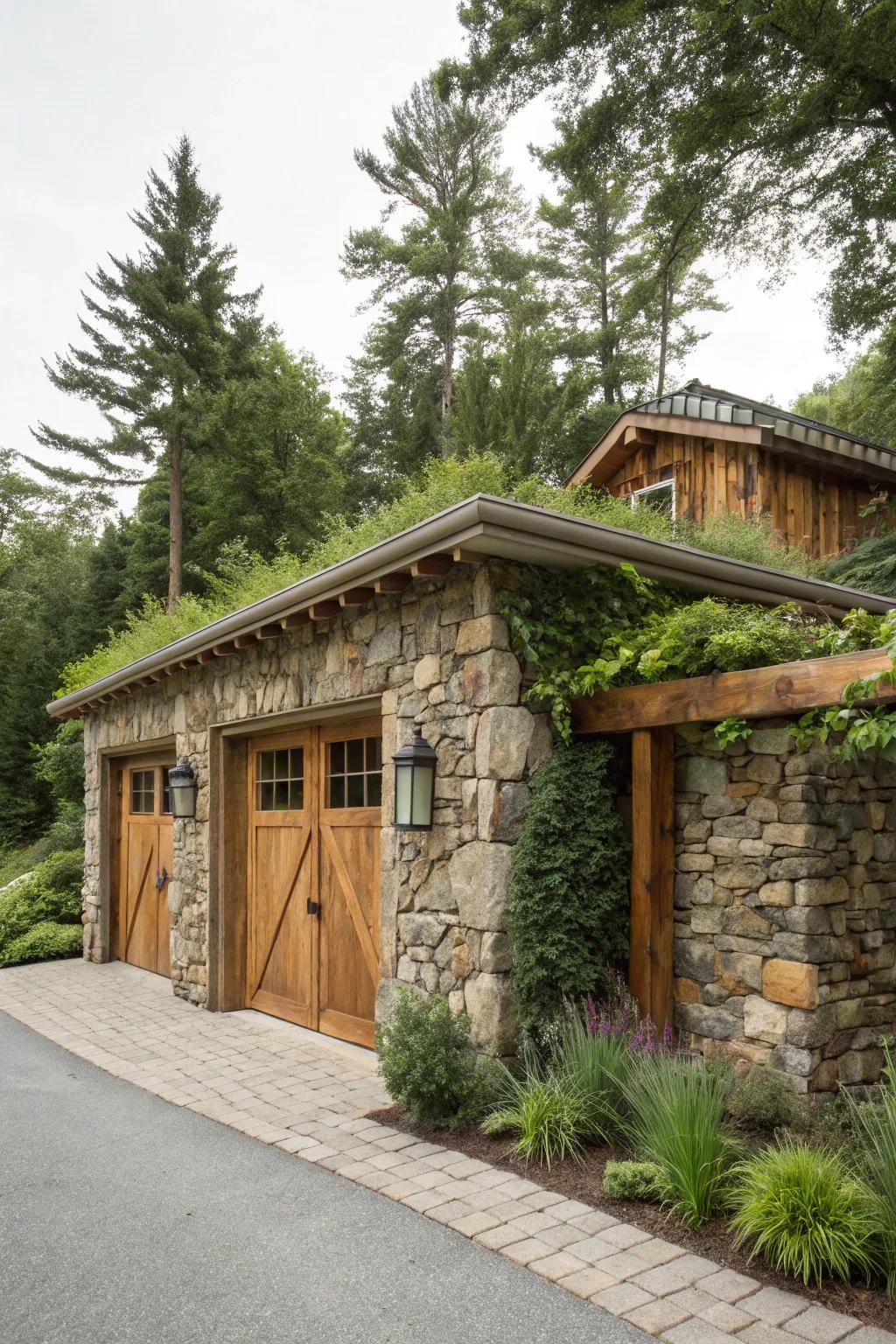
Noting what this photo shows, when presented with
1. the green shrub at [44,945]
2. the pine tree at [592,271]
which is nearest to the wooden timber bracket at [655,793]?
the green shrub at [44,945]

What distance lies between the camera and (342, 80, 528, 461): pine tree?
20719 mm

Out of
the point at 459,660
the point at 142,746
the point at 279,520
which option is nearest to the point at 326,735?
the point at 459,660

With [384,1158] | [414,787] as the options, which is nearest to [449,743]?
[414,787]

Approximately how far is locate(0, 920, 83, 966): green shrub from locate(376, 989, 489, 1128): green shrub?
24.1 ft

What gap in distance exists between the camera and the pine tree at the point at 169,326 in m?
19.1

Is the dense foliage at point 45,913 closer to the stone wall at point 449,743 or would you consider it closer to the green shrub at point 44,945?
the green shrub at point 44,945

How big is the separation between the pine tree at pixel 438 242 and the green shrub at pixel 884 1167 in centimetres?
1787

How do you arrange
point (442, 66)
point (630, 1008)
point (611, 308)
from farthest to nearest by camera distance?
1. point (611, 308)
2. point (442, 66)
3. point (630, 1008)

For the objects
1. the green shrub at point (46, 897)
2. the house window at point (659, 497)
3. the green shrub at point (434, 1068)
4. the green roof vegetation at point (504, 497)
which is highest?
the house window at point (659, 497)

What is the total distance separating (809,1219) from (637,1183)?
0.76 metres

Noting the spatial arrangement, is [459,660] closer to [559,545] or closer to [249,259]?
[559,545]

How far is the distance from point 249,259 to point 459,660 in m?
18.4

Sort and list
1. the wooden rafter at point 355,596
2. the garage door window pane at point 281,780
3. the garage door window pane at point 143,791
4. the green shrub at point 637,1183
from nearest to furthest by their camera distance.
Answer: the green shrub at point 637,1183, the wooden rafter at point 355,596, the garage door window pane at point 281,780, the garage door window pane at point 143,791

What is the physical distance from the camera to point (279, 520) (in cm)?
2083
